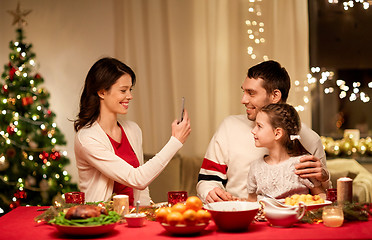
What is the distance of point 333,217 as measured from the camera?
203 cm

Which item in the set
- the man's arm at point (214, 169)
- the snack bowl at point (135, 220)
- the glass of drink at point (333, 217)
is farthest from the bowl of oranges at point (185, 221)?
the man's arm at point (214, 169)

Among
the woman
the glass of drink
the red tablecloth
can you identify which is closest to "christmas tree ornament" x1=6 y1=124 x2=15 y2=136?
the woman

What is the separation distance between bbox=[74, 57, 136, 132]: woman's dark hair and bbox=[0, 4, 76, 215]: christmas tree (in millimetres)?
2173

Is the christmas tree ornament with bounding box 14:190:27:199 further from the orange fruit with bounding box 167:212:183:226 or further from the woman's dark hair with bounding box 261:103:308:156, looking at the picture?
the orange fruit with bounding box 167:212:183:226

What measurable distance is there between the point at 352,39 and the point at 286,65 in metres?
0.80

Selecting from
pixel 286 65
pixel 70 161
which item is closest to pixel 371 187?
pixel 286 65

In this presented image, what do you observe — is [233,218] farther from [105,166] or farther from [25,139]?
[25,139]

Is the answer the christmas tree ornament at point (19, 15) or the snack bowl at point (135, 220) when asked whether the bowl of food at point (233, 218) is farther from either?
the christmas tree ornament at point (19, 15)

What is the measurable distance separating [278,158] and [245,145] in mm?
403

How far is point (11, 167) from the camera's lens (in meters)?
5.04

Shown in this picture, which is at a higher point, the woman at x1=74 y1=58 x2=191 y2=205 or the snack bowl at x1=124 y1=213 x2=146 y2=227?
the woman at x1=74 y1=58 x2=191 y2=205

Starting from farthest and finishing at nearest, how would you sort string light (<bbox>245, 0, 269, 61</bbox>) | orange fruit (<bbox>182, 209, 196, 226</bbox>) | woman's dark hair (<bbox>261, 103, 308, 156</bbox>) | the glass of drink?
string light (<bbox>245, 0, 269, 61</bbox>), woman's dark hair (<bbox>261, 103, 308, 156</bbox>), the glass of drink, orange fruit (<bbox>182, 209, 196, 226</bbox>)

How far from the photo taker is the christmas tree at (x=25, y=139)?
501 centimetres

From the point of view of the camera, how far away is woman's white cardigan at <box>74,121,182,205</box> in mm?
2693
